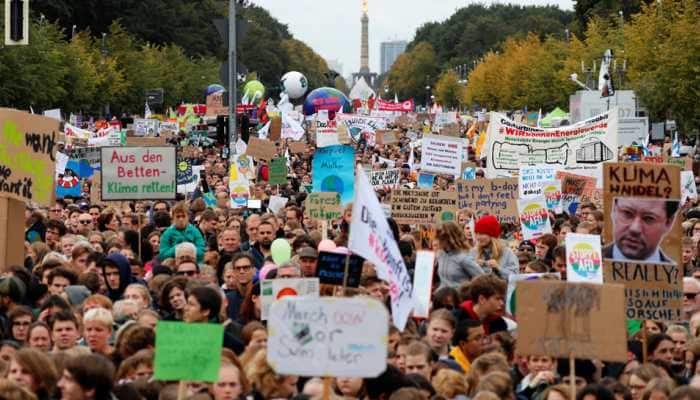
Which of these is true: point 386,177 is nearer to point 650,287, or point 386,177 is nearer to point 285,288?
point 650,287

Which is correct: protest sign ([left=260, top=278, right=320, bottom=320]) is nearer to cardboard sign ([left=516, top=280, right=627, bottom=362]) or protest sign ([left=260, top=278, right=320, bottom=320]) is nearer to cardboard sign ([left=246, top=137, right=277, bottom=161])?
cardboard sign ([left=516, top=280, right=627, bottom=362])

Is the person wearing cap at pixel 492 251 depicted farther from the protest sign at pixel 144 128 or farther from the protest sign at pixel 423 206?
the protest sign at pixel 144 128

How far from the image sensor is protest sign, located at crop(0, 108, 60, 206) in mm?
14211

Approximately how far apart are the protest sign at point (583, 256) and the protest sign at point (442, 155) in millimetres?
11261

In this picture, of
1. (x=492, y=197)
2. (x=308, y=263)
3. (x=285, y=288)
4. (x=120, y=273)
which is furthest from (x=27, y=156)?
(x=492, y=197)

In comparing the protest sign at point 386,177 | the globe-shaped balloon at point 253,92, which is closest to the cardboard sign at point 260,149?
the protest sign at point 386,177

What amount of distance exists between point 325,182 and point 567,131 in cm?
454

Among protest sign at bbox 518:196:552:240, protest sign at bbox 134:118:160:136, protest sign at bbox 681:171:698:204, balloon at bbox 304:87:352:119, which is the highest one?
balloon at bbox 304:87:352:119

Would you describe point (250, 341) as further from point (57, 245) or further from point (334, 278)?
point (57, 245)

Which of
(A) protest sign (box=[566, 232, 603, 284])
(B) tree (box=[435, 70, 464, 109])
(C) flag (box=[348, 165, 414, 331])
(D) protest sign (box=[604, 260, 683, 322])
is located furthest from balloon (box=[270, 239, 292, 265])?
(B) tree (box=[435, 70, 464, 109])

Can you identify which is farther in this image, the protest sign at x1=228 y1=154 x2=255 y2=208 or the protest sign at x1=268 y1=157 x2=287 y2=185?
the protest sign at x1=268 y1=157 x2=287 y2=185

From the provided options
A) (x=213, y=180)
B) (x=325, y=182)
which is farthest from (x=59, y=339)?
(x=213, y=180)

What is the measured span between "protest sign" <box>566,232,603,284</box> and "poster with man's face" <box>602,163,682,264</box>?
66 cm

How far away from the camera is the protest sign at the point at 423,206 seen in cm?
1853
